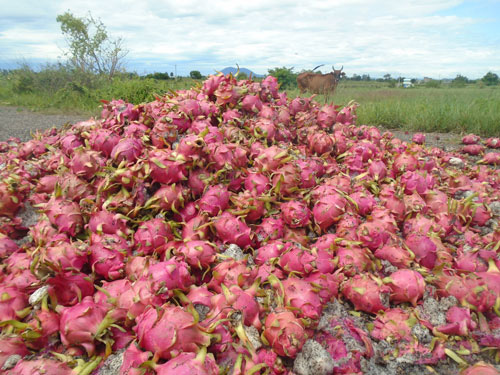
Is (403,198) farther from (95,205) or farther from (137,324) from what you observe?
(95,205)

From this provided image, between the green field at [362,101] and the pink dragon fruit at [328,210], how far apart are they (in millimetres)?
2980

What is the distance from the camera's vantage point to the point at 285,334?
1212 millimetres

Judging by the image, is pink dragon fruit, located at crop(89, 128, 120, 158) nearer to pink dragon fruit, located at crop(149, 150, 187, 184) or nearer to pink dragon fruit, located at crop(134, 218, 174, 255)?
pink dragon fruit, located at crop(149, 150, 187, 184)

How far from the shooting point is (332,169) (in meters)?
2.33

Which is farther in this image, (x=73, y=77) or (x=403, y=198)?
(x=73, y=77)

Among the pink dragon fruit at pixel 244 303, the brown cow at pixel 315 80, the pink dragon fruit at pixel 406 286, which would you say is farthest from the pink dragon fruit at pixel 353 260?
the brown cow at pixel 315 80

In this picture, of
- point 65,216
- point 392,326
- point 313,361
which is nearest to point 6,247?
point 65,216

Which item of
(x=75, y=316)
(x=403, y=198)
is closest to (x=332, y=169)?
(x=403, y=198)

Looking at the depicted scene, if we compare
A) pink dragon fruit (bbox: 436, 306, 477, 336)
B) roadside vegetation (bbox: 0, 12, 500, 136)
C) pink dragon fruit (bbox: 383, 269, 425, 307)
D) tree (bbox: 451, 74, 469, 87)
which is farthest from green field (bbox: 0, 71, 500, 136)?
tree (bbox: 451, 74, 469, 87)

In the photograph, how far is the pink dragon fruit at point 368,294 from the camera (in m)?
1.47

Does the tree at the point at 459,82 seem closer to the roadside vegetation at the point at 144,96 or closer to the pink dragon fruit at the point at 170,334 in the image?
the roadside vegetation at the point at 144,96

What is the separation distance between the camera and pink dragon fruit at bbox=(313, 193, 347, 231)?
1.86 metres

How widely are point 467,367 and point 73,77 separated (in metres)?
19.3

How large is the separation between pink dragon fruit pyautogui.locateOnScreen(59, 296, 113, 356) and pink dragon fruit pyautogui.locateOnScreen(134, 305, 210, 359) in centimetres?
17
